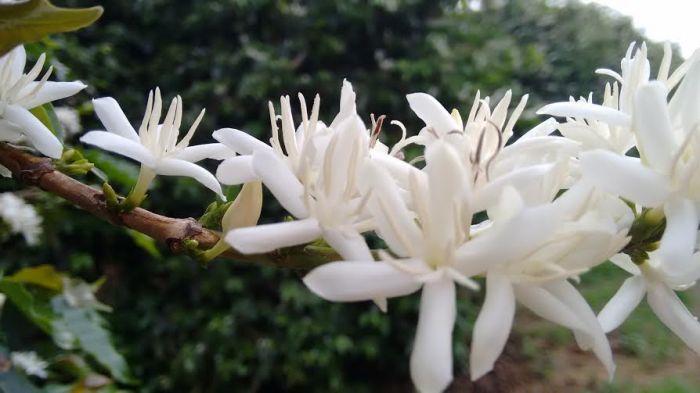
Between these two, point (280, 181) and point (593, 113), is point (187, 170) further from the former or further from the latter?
point (593, 113)

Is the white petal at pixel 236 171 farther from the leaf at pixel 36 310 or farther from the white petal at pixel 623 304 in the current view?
the leaf at pixel 36 310

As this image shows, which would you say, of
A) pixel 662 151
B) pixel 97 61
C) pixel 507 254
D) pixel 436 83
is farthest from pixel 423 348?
pixel 97 61

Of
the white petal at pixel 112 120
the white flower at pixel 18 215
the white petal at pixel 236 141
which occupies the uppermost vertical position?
the white petal at pixel 236 141

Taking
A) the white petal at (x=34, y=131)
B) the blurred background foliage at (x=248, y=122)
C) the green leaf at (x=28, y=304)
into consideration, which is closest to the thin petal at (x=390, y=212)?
the white petal at (x=34, y=131)

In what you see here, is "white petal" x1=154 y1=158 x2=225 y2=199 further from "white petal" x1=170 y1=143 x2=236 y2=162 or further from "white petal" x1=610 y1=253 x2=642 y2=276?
"white petal" x1=610 y1=253 x2=642 y2=276

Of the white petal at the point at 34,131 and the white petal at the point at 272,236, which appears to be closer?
the white petal at the point at 272,236

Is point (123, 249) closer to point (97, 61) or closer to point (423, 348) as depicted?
point (97, 61)

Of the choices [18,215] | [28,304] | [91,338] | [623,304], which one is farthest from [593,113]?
[18,215]

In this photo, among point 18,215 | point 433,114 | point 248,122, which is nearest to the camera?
point 433,114
